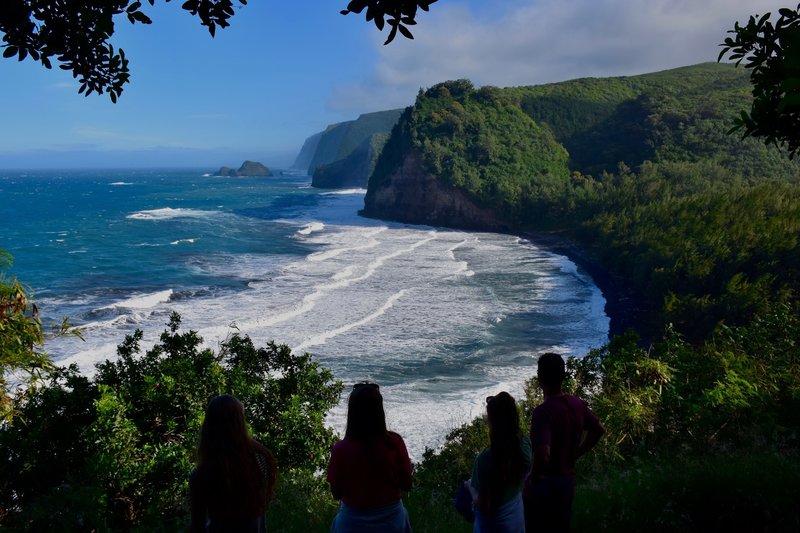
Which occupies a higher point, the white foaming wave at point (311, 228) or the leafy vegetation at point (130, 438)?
the leafy vegetation at point (130, 438)

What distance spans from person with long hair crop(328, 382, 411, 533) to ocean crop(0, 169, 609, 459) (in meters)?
11.4

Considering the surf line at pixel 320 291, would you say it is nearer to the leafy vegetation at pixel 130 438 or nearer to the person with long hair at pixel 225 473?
the leafy vegetation at pixel 130 438

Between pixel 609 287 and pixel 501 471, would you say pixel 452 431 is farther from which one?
pixel 609 287

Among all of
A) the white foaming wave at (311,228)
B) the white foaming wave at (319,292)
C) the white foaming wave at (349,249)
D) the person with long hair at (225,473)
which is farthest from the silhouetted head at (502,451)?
the white foaming wave at (311,228)

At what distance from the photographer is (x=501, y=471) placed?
323 centimetres

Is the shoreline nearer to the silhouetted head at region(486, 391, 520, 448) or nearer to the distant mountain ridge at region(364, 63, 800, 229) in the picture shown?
the distant mountain ridge at region(364, 63, 800, 229)

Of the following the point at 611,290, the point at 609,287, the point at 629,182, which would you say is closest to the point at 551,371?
the point at 611,290

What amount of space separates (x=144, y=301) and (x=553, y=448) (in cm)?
2815

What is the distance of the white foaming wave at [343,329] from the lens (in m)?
22.1

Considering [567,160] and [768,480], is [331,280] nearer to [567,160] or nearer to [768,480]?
[768,480]

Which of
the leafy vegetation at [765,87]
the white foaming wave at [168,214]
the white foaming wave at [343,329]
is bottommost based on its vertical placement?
the white foaming wave at [343,329]

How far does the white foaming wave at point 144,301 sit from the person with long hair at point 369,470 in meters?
26.8

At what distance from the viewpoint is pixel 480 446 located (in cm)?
1045

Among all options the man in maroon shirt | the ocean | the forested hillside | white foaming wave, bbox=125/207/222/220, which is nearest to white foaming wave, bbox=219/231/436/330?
the ocean
